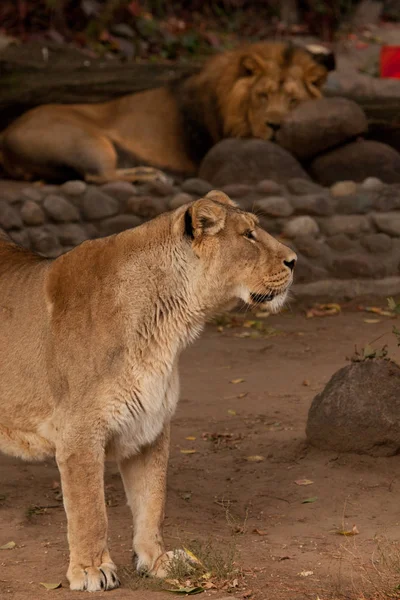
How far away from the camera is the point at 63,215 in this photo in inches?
382

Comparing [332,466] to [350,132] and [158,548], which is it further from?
[350,132]

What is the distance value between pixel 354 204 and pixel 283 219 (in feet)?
2.12

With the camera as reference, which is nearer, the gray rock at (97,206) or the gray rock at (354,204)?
the gray rock at (97,206)

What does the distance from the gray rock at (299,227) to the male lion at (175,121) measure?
3.21ft

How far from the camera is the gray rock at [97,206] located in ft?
32.0

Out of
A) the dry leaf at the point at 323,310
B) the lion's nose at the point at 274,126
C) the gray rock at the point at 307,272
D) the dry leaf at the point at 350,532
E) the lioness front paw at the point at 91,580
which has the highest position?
the lion's nose at the point at 274,126

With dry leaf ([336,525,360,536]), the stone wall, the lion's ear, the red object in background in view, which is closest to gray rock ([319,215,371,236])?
the stone wall

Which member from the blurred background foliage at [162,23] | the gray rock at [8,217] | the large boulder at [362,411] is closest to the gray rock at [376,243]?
the gray rock at [8,217]

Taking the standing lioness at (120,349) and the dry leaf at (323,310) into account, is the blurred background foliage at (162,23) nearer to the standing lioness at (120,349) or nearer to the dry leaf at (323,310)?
the dry leaf at (323,310)

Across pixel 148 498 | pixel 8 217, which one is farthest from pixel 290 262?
pixel 8 217

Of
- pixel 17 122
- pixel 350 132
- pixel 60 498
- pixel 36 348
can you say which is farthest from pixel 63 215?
pixel 36 348

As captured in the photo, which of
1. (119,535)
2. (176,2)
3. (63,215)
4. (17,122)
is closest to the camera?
(119,535)

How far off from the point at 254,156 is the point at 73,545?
6.07 metres

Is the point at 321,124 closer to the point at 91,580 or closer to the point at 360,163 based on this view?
the point at 360,163
